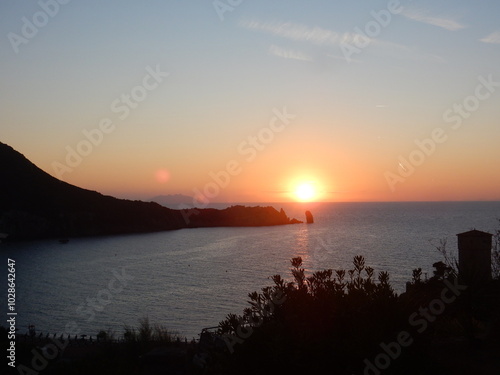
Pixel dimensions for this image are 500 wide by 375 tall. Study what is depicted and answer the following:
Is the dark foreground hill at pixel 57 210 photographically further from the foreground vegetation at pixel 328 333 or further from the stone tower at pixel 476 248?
the foreground vegetation at pixel 328 333

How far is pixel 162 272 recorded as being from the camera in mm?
66000

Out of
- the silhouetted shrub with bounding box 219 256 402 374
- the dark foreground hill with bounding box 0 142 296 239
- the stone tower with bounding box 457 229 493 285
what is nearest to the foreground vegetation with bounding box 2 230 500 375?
the silhouetted shrub with bounding box 219 256 402 374

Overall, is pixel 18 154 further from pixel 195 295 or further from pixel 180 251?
pixel 195 295

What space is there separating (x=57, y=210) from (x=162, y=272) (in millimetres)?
61302

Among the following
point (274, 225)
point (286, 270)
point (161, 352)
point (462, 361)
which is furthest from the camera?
point (274, 225)

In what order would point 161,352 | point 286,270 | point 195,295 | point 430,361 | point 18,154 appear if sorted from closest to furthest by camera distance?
point 430,361, point 161,352, point 195,295, point 286,270, point 18,154

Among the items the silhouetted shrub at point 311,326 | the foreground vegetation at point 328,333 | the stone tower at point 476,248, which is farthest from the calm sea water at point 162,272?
the silhouetted shrub at point 311,326

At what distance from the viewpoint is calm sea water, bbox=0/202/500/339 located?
40875 millimetres

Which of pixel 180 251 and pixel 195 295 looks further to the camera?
pixel 180 251

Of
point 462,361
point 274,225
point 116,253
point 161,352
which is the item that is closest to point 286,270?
point 116,253

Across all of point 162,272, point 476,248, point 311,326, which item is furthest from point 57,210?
point 311,326

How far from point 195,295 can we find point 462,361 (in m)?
42.8

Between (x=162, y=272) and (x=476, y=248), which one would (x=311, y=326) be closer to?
(x=476, y=248)

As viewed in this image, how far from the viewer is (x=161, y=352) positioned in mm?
13547
